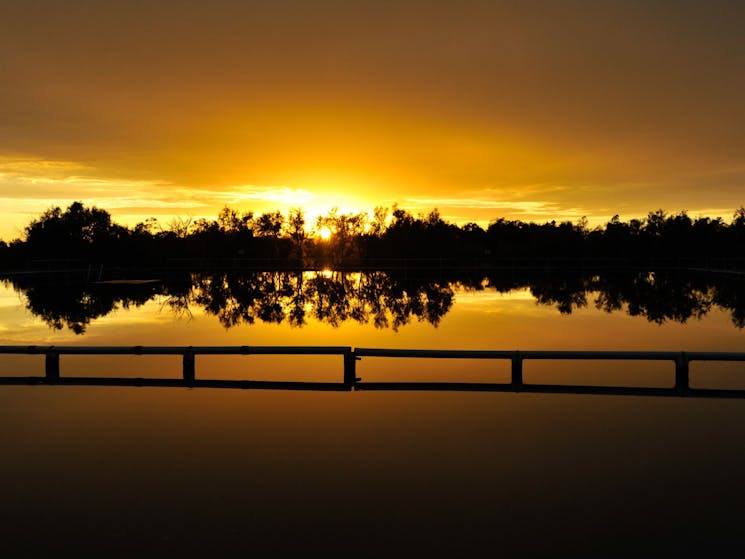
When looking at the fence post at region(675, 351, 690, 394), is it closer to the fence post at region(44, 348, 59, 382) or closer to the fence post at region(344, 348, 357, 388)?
the fence post at region(344, 348, 357, 388)

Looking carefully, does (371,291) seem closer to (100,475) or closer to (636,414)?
(636,414)

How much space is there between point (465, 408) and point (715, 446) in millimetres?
3450

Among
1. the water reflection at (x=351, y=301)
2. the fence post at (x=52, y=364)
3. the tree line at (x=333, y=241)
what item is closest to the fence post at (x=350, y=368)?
the fence post at (x=52, y=364)

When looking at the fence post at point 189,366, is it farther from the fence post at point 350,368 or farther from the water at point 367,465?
the fence post at point 350,368

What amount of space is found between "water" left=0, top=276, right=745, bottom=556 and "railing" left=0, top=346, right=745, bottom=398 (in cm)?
26

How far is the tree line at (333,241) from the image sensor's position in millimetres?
66812

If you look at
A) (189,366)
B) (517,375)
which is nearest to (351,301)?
(189,366)

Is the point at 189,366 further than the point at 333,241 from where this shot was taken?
No

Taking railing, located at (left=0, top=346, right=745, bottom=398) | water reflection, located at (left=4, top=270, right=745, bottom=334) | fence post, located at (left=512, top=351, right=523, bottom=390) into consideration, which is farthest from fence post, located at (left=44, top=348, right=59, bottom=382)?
fence post, located at (left=512, top=351, right=523, bottom=390)

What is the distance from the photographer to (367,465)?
7840 mm

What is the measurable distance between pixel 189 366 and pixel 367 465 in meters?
5.22

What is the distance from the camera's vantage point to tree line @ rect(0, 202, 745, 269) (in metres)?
66.8

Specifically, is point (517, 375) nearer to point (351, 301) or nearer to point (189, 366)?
point (189, 366)

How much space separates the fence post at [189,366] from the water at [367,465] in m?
0.26
